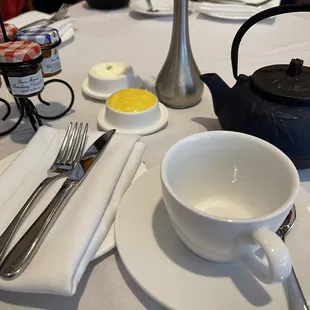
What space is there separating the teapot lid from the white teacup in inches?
3.5

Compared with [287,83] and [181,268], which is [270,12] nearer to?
[287,83]

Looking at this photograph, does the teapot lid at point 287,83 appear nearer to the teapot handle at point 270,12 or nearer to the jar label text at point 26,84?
the teapot handle at point 270,12

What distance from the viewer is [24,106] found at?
54 cm

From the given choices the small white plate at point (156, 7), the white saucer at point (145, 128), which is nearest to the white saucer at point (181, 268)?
the white saucer at point (145, 128)

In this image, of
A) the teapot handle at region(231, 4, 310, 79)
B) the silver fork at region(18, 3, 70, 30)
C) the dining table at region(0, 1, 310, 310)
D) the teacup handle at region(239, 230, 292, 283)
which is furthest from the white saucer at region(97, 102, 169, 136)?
the silver fork at region(18, 3, 70, 30)

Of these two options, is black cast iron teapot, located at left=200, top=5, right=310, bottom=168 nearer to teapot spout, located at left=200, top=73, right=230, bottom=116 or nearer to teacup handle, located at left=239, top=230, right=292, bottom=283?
teapot spout, located at left=200, top=73, right=230, bottom=116

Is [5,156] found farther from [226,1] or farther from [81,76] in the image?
[226,1]

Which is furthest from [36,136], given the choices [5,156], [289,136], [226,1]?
[226,1]

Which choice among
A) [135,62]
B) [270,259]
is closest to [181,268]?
[270,259]

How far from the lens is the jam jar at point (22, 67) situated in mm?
469

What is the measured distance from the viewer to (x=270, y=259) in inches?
10.9

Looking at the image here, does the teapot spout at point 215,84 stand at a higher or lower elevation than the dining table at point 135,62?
higher

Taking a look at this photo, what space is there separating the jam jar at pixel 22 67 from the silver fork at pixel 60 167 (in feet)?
0.24

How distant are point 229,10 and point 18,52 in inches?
23.8
